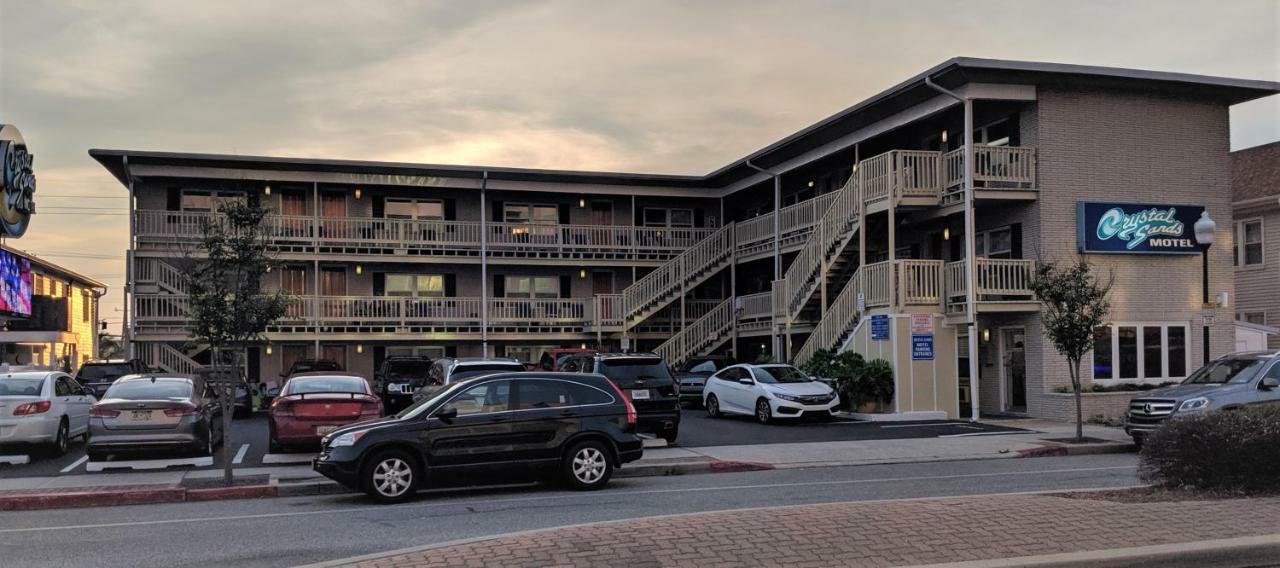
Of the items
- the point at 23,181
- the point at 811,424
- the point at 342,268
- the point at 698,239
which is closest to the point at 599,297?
the point at 698,239

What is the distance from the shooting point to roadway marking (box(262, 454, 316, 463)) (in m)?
16.7

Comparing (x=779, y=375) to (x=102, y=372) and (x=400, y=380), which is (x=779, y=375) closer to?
(x=400, y=380)

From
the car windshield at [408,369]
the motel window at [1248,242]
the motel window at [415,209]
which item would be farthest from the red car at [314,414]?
the motel window at [1248,242]

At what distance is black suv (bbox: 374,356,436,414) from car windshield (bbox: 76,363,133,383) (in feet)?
21.7

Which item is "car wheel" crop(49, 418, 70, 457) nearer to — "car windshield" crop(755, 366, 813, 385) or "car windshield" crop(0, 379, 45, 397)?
"car windshield" crop(0, 379, 45, 397)

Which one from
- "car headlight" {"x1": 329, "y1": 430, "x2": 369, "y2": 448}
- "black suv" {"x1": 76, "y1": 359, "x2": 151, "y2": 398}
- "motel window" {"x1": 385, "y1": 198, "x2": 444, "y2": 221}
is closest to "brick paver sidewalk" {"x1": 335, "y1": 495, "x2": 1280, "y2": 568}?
"car headlight" {"x1": 329, "y1": 430, "x2": 369, "y2": 448}

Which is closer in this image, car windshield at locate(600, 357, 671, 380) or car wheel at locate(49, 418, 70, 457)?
car wheel at locate(49, 418, 70, 457)

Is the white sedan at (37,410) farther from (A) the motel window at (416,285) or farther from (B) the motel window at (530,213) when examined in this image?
(B) the motel window at (530,213)

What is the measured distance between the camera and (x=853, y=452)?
1806cm

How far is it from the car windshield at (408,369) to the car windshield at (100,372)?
6862 mm

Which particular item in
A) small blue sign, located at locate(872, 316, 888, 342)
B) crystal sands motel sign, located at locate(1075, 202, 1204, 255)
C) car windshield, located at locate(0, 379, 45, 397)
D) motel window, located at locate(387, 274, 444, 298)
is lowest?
car windshield, located at locate(0, 379, 45, 397)

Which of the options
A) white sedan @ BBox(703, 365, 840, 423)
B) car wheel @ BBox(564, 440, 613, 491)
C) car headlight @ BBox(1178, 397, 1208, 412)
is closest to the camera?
car wheel @ BBox(564, 440, 613, 491)

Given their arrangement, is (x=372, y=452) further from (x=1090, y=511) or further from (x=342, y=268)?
(x=342, y=268)

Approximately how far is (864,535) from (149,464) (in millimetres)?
12200
